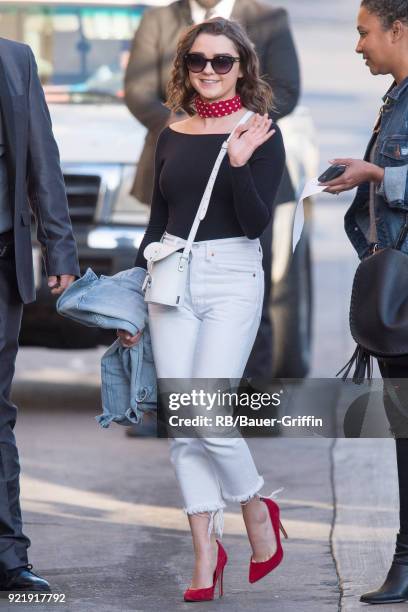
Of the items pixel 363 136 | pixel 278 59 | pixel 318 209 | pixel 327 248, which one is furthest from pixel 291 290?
pixel 363 136

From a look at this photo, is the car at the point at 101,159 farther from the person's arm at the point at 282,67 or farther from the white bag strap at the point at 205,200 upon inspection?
the white bag strap at the point at 205,200

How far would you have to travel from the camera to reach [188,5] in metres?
8.17

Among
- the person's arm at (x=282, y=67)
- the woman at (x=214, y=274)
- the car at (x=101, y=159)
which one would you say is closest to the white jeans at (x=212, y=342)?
the woman at (x=214, y=274)

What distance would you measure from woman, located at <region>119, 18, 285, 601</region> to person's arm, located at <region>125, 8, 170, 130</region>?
2.90 meters

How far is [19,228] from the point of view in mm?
5324

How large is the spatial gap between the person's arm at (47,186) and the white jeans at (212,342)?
1.24 feet

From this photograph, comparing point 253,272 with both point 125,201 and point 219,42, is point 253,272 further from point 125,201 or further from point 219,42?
point 125,201

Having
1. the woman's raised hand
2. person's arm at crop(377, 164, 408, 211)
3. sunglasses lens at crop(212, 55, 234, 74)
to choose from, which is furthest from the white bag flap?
person's arm at crop(377, 164, 408, 211)

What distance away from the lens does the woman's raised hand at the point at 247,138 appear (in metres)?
5.02

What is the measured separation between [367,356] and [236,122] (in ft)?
2.85

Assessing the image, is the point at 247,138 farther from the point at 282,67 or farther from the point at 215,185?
the point at 282,67

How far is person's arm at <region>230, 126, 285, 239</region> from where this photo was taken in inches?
197

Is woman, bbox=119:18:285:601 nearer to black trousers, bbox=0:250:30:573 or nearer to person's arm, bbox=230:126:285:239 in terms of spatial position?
person's arm, bbox=230:126:285:239

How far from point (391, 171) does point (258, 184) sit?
434mm
